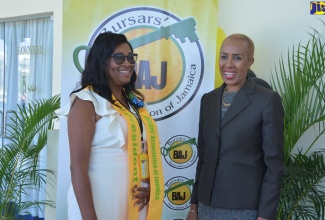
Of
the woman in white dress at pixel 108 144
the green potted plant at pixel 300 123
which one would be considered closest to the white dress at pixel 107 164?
the woman in white dress at pixel 108 144

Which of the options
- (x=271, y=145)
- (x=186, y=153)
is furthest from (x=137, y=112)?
(x=186, y=153)

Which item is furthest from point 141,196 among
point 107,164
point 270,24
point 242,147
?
A: point 270,24

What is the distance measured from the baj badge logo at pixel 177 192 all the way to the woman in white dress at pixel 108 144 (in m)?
0.83

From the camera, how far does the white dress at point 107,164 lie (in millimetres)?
1684

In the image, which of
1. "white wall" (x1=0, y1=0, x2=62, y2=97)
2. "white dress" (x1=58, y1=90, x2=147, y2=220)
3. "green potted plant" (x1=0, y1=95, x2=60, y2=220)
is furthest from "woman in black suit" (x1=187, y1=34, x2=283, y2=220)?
"white wall" (x1=0, y1=0, x2=62, y2=97)

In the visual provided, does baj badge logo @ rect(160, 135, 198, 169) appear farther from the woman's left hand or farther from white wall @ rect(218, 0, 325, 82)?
white wall @ rect(218, 0, 325, 82)

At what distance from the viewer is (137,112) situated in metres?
1.92

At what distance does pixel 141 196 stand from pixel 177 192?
94cm

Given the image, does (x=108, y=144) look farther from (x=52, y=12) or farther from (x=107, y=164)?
(x=52, y=12)

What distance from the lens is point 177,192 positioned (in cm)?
275

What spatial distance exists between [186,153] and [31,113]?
119 centimetres

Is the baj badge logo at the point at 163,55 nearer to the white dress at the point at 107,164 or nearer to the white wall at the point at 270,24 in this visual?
the white wall at the point at 270,24

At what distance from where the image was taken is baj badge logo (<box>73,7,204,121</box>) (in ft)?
8.72

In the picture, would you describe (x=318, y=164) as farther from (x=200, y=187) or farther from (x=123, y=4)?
(x=123, y=4)
